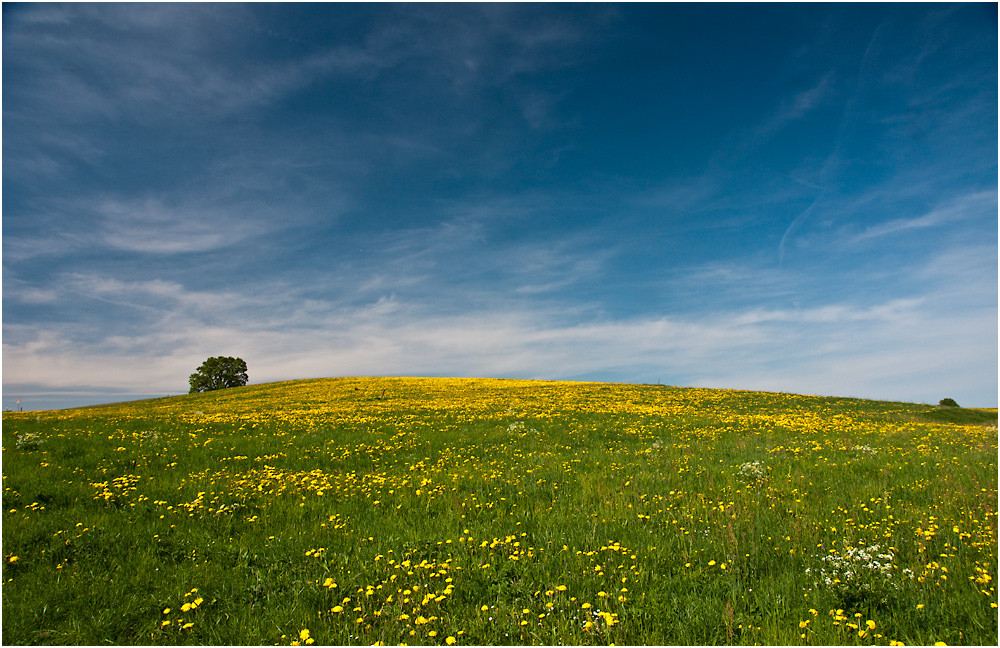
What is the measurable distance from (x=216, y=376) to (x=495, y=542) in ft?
267

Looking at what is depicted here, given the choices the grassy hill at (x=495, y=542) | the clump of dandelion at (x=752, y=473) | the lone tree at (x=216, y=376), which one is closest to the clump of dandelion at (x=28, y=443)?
the grassy hill at (x=495, y=542)

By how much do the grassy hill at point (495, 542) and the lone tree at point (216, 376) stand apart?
6455 centimetres

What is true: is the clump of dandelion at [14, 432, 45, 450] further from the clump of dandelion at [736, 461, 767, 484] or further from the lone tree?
the lone tree

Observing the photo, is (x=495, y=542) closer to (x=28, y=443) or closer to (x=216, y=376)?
(x=28, y=443)

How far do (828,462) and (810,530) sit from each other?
7.20 meters

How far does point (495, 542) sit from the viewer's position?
7863mm

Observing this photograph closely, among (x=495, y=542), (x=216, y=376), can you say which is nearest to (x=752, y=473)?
(x=495, y=542)

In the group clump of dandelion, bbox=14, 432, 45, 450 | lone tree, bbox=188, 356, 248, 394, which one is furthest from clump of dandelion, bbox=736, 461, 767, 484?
lone tree, bbox=188, 356, 248, 394

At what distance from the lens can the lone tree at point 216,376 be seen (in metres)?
75.1

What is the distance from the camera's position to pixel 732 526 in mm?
8320

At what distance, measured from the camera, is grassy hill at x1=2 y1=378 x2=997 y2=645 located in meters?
5.75

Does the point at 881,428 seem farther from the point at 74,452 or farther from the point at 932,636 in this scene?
the point at 74,452

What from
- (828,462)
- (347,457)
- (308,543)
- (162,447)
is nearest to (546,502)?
(308,543)

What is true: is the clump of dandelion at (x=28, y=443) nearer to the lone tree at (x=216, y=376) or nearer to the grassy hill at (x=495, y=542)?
the grassy hill at (x=495, y=542)
